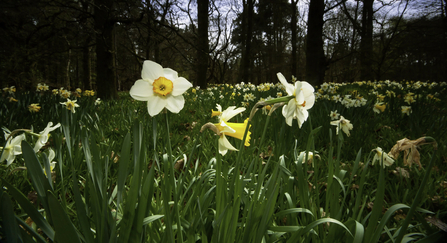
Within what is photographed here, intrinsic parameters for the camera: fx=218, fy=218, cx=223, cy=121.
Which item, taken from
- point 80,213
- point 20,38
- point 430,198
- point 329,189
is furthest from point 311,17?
point 20,38

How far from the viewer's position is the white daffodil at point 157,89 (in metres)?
0.65

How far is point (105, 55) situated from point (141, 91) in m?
5.20

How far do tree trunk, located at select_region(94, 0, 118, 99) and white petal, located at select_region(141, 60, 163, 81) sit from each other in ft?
15.3

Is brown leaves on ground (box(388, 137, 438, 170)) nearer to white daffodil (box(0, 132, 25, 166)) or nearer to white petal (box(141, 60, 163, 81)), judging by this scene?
white petal (box(141, 60, 163, 81))

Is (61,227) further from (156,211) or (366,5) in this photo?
(366,5)

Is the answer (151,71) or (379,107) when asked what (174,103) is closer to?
(151,71)

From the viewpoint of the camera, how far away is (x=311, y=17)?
234 inches

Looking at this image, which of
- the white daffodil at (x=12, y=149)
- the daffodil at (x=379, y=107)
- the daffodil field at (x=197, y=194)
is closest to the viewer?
the daffodil field at (x=197, y=194)

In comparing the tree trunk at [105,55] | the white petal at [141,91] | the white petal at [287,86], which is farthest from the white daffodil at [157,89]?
the tree trunk at [105,55]

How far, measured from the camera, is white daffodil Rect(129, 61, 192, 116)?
655 millimetres

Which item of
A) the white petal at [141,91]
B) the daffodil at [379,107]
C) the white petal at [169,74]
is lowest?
the daffodil at [379,107]

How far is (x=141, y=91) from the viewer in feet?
2.14

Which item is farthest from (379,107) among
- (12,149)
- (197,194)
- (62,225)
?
(12,149)

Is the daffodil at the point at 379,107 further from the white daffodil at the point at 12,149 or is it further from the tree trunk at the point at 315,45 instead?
the tree trunk at the point at 315,45
